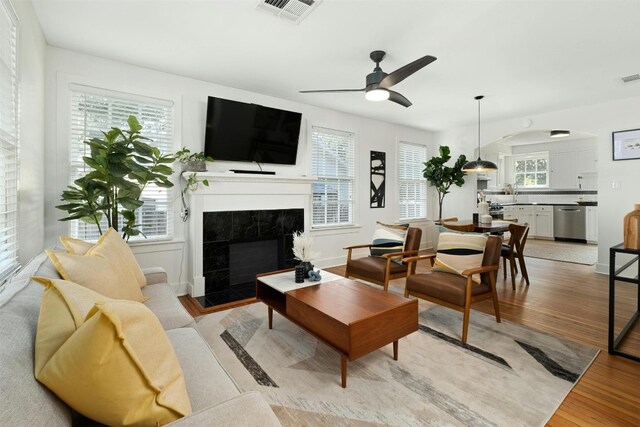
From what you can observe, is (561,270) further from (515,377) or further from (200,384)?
(200,384)

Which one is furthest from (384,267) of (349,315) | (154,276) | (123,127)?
(123,127)

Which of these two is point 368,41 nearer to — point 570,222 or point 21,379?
point 21,379

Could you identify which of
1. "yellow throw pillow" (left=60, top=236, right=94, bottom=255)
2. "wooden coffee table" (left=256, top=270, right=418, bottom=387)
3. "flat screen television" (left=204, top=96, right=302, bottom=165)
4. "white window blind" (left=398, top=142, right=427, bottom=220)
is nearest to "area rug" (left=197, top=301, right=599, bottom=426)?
"wooden coffee table" (left=256, top=270, right=418, bottom=387)

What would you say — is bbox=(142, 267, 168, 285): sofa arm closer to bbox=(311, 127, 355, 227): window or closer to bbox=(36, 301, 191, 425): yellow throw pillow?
bbox=(36, 301, 191, 425): yellow throw pillow

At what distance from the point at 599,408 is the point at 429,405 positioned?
3.23 ft

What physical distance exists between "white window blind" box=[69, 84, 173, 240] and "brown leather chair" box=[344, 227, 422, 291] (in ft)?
7.58

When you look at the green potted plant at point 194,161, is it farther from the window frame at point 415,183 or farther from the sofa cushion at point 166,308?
the window frame at point 415,183

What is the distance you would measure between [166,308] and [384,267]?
2128 millimetres

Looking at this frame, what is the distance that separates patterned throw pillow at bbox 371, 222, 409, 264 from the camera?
3658 mm

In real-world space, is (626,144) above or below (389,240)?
above

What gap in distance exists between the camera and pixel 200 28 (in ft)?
9.08

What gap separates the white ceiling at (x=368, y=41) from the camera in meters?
2.47

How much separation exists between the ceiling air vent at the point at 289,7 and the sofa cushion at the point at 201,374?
7.85 ft

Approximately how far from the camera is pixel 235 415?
0.93 m
